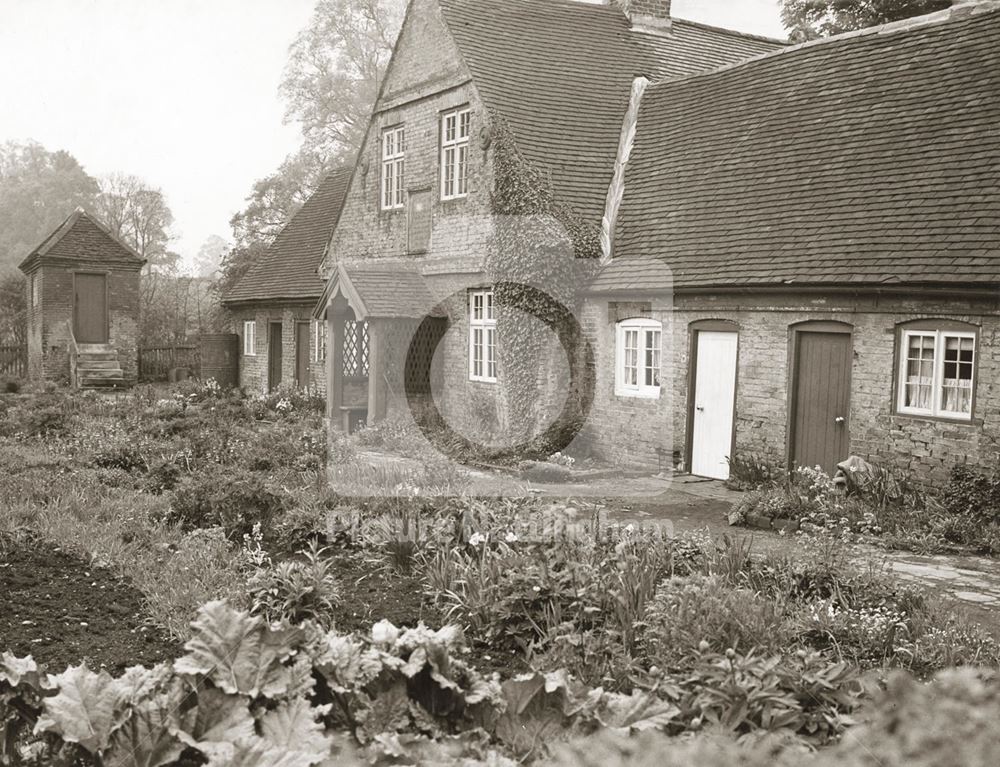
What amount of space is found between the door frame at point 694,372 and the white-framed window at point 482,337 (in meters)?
4.08

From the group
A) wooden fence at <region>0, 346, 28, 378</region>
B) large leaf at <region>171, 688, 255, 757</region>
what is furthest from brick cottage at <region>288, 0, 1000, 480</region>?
wooden fence at <region>0, 346, 28, 378</region>

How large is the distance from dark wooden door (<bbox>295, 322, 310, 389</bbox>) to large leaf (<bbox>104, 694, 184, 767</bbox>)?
74.0 feet

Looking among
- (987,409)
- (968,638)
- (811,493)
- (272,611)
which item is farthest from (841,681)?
(987,409)

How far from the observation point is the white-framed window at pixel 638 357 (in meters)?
16.1

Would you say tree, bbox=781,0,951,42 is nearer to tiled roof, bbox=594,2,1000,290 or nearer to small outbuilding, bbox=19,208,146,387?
tiled roof, bbox=594,2,1000,290

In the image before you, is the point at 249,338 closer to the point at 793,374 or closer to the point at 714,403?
the point at 714,403

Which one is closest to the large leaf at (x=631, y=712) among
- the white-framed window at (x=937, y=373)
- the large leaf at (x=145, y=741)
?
the large leaf at (x=145, y=741)

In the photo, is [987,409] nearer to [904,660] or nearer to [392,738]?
[904,660]

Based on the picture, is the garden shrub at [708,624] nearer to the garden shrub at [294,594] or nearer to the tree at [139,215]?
the garden shrub at [294,594]

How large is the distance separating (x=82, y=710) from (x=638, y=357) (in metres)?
13.5

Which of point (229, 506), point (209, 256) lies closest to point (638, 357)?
point (229, 506)

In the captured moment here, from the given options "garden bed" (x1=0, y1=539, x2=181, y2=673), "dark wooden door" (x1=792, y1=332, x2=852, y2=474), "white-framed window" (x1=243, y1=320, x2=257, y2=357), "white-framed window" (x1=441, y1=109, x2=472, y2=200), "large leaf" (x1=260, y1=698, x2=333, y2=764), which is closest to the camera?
"large leaf" (x1=260, y1=698, x2=333, y2=764)

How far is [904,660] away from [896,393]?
767 centimetres

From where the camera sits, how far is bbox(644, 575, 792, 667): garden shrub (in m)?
5.35
